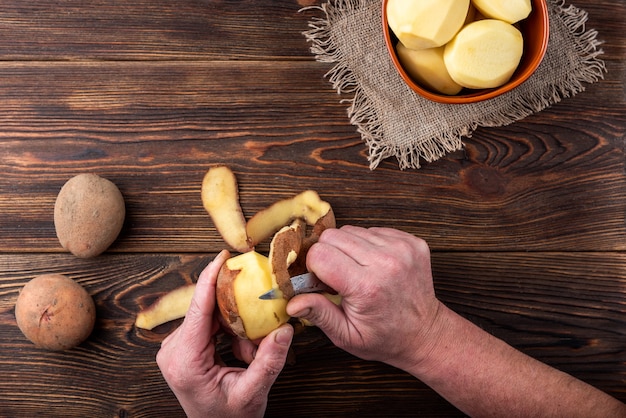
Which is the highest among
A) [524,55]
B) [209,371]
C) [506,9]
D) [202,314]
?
[506,9]

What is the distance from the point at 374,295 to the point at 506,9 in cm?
64

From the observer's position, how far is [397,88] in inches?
54.1

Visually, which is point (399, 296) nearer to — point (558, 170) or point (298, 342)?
point (298, 342)

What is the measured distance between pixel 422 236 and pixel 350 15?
558mm

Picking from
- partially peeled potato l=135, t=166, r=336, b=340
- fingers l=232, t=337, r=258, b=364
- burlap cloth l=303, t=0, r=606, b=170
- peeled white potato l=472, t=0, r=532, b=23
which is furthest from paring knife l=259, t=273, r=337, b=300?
peeled white potato l=472, t=0, r=532, b=23

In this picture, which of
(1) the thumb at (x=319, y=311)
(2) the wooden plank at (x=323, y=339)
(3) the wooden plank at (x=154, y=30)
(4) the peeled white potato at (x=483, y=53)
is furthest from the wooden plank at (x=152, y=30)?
(1) the thumb at (x=319, y=311)

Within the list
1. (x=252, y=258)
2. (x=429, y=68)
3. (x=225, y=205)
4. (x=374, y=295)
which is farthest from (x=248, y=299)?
(x=429, y=68)

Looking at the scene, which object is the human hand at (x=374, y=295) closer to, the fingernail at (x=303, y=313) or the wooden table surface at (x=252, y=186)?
the fingernail at (x=303, y=313)

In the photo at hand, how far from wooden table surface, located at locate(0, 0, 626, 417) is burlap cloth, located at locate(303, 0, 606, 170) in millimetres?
34

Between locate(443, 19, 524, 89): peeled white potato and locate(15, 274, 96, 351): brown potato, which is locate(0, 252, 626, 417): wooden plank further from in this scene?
locate(443, 19, 524, 89): peeled white potato

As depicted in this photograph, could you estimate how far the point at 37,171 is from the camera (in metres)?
1.35

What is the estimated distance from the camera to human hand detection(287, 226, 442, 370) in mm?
1068

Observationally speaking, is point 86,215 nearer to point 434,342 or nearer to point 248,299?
point 248,299

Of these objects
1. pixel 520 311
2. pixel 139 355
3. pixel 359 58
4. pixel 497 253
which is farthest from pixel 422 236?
pixel 139 355
